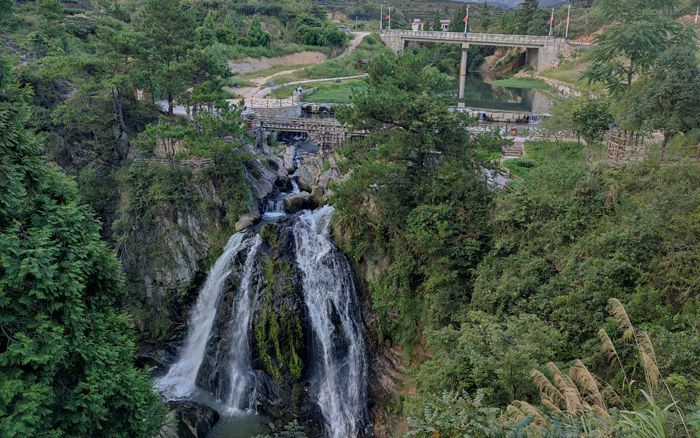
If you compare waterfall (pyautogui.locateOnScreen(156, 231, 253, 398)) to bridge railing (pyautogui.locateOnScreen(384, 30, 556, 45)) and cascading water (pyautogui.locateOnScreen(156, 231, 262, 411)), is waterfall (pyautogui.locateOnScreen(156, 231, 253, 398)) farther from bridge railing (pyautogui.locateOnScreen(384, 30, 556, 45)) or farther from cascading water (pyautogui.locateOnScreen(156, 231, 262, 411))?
bridge railing (pyautogui.locateOnScreen(384, 30, 556, 45))

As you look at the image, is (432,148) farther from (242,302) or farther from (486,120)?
(486,120)

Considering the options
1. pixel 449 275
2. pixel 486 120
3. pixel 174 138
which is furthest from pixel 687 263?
pixel 486 120

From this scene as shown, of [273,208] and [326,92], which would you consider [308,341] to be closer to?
[273,208]

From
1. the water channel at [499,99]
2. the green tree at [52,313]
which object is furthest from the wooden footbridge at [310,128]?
the green tree at [52,313]

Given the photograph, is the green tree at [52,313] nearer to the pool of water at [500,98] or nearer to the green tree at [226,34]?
the pool of water at [500,98]

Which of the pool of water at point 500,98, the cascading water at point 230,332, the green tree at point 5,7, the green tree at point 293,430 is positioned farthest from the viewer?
the pool of water at point 500,98
